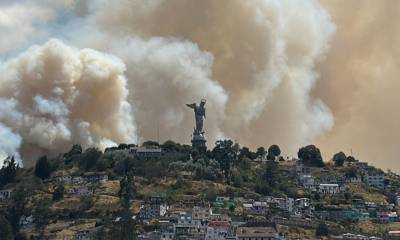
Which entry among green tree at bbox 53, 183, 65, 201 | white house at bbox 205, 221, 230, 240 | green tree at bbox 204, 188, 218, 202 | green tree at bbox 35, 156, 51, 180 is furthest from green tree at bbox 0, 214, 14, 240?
green tree at bbox 204, 188, 218, 202

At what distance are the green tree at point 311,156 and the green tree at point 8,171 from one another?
46.0m

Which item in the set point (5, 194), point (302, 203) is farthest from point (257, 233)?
point (5, 194)

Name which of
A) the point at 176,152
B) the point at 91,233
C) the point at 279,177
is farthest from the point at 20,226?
the point at 279,177

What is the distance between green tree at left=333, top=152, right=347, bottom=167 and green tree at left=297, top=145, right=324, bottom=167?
8.82 ft

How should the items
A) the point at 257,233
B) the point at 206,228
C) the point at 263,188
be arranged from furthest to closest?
the point at 263,188, the point at 206,228, the point at 257,233

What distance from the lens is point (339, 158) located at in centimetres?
15125

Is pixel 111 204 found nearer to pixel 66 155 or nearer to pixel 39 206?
pixel 39 206

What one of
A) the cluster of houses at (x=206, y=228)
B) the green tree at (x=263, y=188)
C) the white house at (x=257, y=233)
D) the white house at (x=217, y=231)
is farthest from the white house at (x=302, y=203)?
the white house at (x=217, y=231)

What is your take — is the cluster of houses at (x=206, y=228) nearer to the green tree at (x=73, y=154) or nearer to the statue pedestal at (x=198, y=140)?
the green tree at (x=73, y=154)

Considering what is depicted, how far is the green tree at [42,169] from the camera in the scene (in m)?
136

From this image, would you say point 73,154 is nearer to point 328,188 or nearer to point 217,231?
point 328,188

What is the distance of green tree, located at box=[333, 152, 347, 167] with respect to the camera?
151 m

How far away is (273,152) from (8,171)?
42976mm

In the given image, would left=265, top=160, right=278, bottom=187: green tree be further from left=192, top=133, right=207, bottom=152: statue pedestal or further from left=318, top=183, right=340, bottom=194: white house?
left=192, top=133, right=207, bottom=152: statue pedestal
